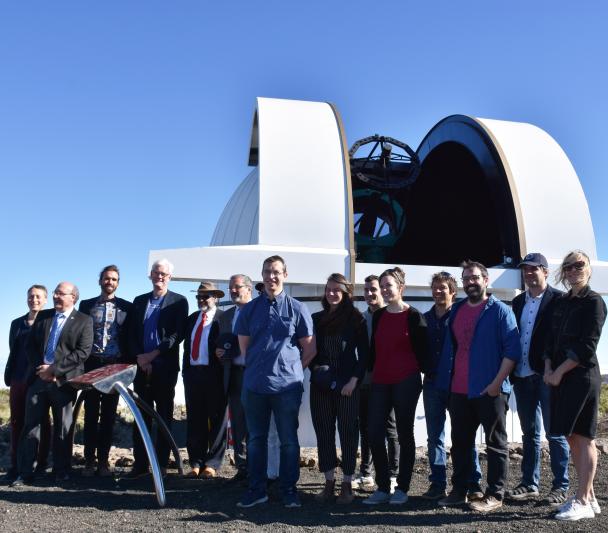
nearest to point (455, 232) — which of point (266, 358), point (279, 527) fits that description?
point (266, 358)

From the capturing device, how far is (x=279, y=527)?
13.6ft

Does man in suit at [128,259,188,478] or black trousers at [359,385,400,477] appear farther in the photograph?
man in suit at [128,259,188,478]

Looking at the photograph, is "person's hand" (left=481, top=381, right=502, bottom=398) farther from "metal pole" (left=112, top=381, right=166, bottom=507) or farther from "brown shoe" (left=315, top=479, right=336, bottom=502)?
"metal pole" (left=112, top=381, right=166, bottom=507)

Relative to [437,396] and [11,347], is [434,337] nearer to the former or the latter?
[437,396]

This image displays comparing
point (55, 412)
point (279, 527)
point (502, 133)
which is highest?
point (502, 133)

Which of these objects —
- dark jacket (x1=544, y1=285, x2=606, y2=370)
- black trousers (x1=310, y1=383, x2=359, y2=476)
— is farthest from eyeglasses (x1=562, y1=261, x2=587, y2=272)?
black trousers (x1=310, y1=383, x2=359, y2=476)

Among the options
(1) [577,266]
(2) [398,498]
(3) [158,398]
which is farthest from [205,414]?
(1) [577,266]

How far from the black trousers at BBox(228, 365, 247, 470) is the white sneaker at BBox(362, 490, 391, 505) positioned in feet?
4.78

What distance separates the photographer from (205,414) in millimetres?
5941

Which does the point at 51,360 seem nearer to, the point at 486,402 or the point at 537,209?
the point at 486,402

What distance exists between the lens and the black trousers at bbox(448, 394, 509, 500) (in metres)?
4.50

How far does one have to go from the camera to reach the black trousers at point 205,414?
5863 mm

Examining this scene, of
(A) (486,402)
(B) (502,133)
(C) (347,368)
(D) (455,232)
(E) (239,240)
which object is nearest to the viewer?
(A) (486,402)

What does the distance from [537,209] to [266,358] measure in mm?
4810
